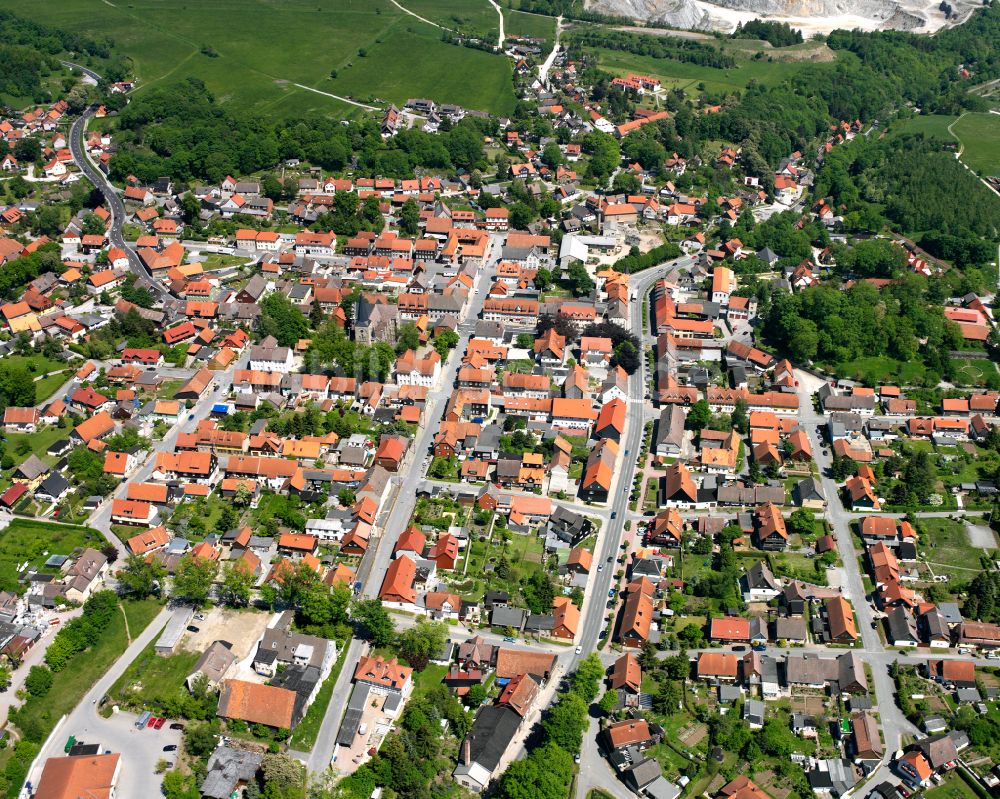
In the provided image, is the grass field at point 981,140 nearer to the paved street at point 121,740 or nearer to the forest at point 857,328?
the forest at point 857,328

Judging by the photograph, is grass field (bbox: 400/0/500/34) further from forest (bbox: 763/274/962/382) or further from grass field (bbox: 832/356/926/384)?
grass field (bbox: 832/356/926/384)

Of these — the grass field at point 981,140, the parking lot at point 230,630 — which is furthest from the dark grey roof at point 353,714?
the grass field at point 981,140

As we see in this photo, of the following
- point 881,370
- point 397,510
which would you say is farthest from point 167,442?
point 881,370

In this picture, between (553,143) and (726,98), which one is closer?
(553,143)

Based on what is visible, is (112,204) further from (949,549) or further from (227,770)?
(949,549)

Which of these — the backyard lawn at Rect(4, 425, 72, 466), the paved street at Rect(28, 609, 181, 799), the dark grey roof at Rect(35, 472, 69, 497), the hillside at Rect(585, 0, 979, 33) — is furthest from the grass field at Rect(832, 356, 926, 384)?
the hillside at Rect(585, 0, 979, 33)

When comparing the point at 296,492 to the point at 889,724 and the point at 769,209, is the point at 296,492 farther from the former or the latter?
the point at 769,209

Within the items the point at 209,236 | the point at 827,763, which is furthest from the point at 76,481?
the point at 827,763
